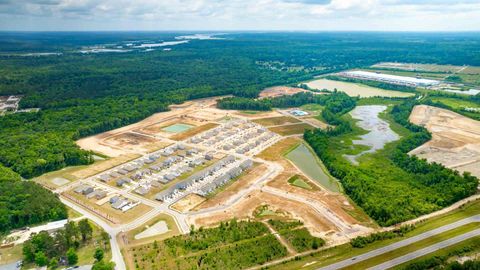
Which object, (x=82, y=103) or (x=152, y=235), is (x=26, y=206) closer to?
(x=152, y=235)

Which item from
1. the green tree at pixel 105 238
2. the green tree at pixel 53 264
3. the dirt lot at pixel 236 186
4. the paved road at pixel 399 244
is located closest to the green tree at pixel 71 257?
the green tree at pixel 53 264

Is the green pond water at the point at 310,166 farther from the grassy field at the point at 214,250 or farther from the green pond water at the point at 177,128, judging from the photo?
the green pond water at the point at 177,128

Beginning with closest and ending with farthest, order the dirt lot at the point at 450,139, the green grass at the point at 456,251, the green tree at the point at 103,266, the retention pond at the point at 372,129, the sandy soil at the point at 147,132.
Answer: the green tree at the point at 103,266, the green grass at the point at 456,251, the dirt lot at the point at 450,139, the sandy soil at the point at 147,132, the retention pond at the point at 372,129

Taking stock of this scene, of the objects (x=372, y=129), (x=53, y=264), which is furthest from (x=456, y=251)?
(x=372, y=129)

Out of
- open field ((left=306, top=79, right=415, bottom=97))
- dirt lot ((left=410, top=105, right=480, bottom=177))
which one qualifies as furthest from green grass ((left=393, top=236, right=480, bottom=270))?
open field ((left=306, top=79, right=415, bottom=97))

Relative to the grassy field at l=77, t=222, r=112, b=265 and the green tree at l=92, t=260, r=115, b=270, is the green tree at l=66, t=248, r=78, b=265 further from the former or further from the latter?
the green tree at l=92, t=260, r=115, b=270

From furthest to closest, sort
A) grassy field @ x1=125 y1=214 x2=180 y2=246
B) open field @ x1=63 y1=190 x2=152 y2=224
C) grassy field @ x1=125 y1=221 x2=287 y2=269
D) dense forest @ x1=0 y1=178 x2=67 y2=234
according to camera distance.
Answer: open field @ x1=63 y1=190 x2=152 y2=224
dense forest @ x1=0 y1=178 x2=67 y2=234
grassy field @ x1=125 y1=214 x2=180 y2=246
grassy field @ x1=125 y1=221 x2=287 y2=269

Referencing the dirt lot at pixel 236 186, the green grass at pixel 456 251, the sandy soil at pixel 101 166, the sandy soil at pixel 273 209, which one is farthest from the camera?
the sandy soil at pixel 101 166

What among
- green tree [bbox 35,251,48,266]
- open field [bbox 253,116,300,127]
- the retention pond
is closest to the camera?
green tree [bbox 35,251,48,266]
